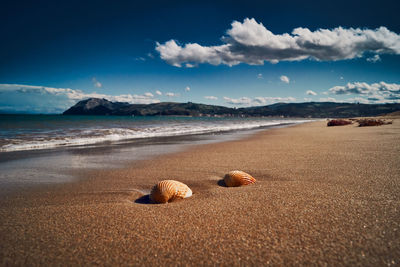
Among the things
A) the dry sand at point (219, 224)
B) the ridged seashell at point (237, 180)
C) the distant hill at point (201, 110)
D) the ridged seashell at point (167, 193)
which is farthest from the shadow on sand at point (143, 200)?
the distant hill at point (201, 110)

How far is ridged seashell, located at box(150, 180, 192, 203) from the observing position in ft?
11.8

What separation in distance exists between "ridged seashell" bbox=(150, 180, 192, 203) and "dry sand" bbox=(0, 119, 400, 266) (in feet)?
0.59

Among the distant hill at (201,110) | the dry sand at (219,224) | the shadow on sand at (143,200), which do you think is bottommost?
the shadow on sand at (143,200)

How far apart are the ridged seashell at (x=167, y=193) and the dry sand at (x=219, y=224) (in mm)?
181

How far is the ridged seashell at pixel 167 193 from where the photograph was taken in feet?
11.8

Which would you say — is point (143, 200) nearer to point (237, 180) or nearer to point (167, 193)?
point (167, 193)

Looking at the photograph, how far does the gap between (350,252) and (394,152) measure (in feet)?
21.1

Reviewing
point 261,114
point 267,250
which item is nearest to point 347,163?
point 267,250

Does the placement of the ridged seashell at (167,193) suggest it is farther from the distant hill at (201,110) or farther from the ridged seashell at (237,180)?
the distant hill at (201,110)

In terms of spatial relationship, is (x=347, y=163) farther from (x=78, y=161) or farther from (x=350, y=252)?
(x=78, y=161)

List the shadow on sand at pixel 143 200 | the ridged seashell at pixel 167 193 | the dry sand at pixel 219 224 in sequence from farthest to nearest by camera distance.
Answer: the shadow on sand at pixel 143 200 → the ridged seashell at pixel 167 193 → the dry sand at pixel 219 224

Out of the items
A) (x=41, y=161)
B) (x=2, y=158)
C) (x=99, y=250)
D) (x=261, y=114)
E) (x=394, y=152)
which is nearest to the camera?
(x=99, y=250)

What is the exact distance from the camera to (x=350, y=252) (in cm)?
198

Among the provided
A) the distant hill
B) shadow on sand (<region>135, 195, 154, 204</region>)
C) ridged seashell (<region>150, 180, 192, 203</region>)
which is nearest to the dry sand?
shadow on sand (<region>135, 195, 154, 204</region>)
